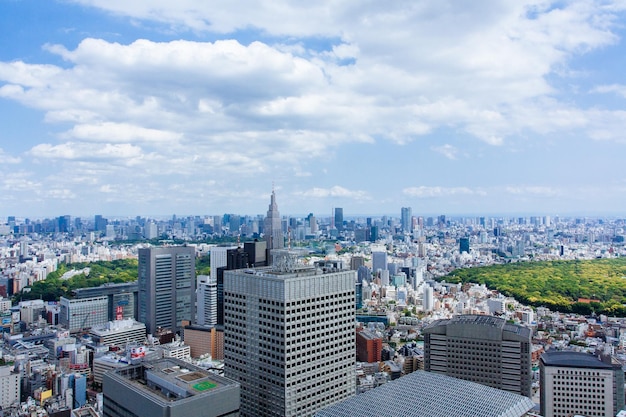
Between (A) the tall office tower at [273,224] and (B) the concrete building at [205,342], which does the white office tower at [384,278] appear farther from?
(B) the concrete building at [205,342]

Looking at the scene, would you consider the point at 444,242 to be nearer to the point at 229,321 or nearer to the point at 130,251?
the point at 130,251

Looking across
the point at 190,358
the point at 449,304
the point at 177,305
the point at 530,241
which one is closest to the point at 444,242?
the point at 530,241

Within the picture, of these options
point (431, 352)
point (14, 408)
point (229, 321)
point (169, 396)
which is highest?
point (229, 321)

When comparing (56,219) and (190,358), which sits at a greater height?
(56,219)

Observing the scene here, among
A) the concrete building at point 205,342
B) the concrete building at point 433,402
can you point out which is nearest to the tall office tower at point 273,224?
the concrete building at point 205,342

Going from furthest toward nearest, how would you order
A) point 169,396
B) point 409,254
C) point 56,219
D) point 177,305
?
1. point 56,219
2. point 409,254
3. point 177,305
4. point 169,396

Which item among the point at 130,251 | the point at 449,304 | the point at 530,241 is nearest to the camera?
the point at 449,304
